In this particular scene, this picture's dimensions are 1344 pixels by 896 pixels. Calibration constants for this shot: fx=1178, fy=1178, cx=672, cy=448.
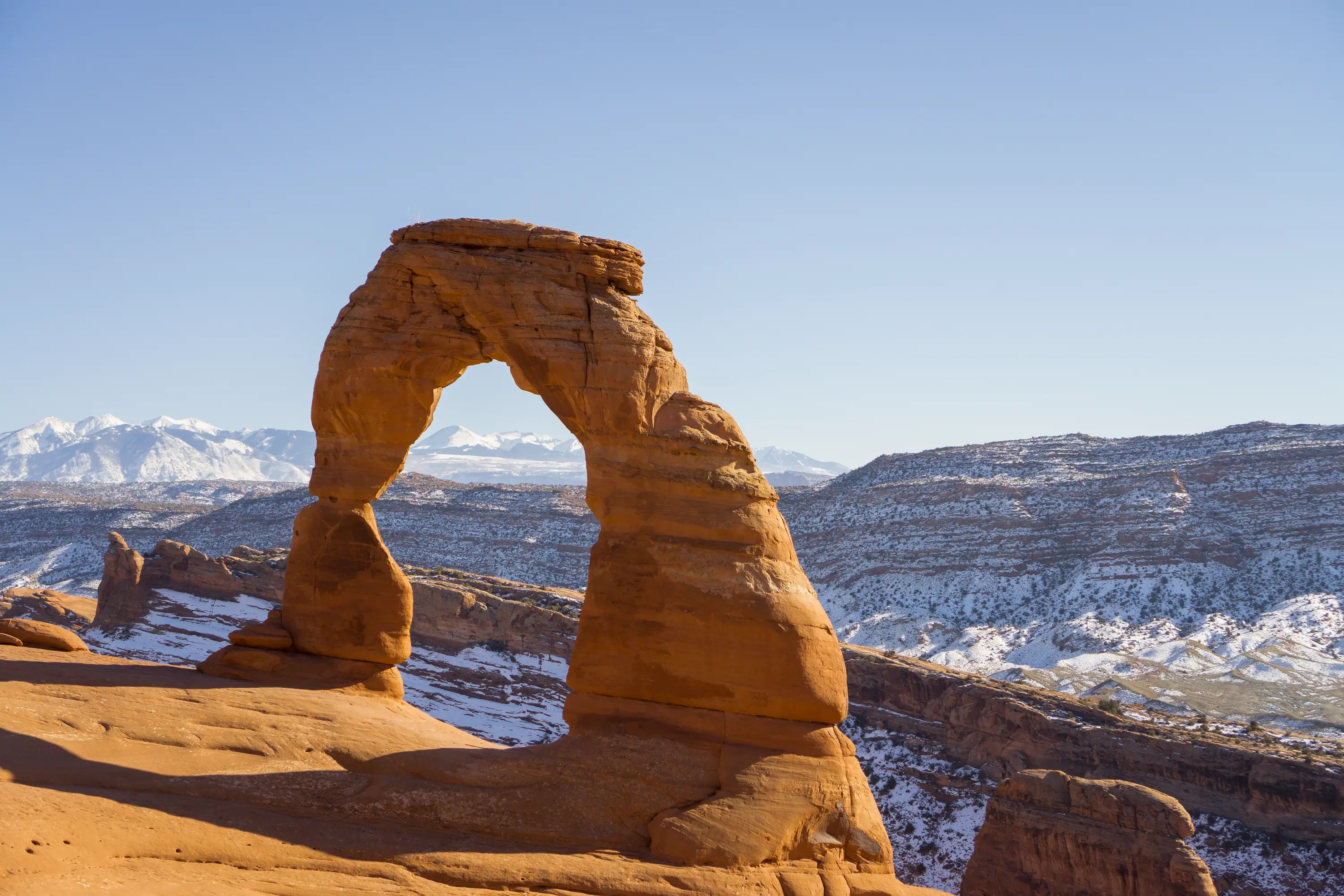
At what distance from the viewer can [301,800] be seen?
49.5ft

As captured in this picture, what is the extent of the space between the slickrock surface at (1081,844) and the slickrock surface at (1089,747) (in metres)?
7.43

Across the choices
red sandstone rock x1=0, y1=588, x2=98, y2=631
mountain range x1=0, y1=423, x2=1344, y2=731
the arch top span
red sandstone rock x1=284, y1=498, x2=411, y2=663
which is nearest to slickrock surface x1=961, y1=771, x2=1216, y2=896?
the arch top span

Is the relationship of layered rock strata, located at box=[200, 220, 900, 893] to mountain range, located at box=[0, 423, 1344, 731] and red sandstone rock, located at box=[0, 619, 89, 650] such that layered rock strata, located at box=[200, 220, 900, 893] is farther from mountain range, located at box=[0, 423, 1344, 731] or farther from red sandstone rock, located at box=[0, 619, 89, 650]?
mountain range, located at box=[0, 423, 1344, 731]

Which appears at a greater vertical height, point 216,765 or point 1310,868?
point 216,765

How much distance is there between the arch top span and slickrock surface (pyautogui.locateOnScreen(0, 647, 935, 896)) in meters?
1.54

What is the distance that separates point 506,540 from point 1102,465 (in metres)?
49.6

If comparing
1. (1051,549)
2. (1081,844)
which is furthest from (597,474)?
(1051,549)

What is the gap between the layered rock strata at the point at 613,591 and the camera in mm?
15750

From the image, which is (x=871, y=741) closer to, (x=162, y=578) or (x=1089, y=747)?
(x=1089, y=747)

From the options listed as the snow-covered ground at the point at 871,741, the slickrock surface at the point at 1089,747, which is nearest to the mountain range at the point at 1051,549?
the slickrock surface at the point at 1089,747

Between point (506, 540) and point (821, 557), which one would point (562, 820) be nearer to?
point (821, 557)

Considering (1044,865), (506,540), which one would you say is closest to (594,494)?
(1044,865)

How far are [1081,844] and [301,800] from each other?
24.1 m

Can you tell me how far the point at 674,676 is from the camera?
16.9 m
